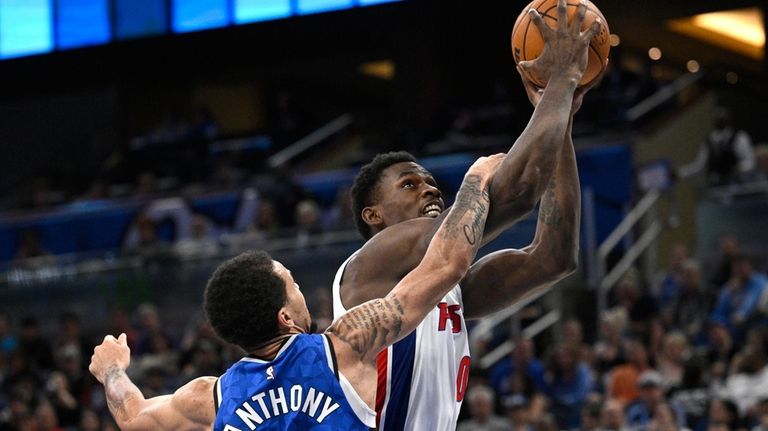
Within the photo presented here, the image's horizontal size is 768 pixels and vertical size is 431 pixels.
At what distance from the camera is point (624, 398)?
10.5m

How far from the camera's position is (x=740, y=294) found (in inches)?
442

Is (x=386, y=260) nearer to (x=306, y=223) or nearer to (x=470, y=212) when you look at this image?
(x=470, y=212)

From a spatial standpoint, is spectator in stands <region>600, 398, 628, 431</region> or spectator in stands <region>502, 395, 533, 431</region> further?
spectator in stands <region>502, 395, 533, 431</region>

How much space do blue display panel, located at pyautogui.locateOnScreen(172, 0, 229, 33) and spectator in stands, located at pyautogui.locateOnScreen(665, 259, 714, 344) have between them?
10152 mm

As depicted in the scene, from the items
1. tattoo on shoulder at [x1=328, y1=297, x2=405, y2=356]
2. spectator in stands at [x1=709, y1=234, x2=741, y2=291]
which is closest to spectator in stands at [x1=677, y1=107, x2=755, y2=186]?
spectator in stands at [x1=709, y1=234, x2=741, y2=291]

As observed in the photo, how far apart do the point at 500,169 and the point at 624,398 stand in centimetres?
635

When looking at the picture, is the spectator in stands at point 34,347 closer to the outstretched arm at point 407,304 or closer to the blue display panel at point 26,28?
the blue display panel at point 26,28

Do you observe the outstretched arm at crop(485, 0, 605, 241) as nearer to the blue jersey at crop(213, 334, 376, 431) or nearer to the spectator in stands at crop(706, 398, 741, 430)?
the blue jersey at crop(213, 334, 376, 431)

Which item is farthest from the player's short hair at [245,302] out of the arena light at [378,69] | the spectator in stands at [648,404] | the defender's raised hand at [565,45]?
the arena light at [378,69]

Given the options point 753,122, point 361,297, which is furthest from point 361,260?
point 753,122

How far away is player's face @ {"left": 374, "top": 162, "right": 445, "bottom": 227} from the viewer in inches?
192

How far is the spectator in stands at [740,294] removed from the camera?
1112cm

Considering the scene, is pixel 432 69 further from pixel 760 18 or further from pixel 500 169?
pixel 500 169

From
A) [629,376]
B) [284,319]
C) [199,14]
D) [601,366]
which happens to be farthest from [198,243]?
[284,319]
